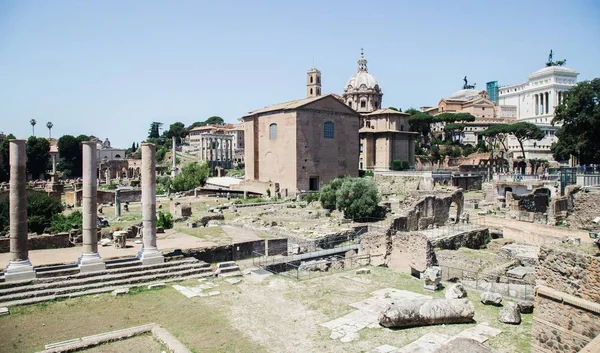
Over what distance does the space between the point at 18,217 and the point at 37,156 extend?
61.0 metres

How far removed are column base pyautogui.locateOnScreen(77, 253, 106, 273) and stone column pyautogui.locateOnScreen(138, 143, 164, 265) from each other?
1.23 metres

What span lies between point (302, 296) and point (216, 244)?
18.6ft

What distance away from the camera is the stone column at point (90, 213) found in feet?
41.4

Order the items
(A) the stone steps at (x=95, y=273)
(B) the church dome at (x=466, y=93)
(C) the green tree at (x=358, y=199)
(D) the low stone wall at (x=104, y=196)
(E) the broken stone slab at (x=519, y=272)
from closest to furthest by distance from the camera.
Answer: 1. (A) the stone steps at (x=95, y=273)
2. (E) the broken stone slab at (x=519, y=272)
3. (C) the green tree at (x=358, y=199)
4. (D) the low stone wall at (x=104, y=196)
5. (B) the church dome at (x=466, y=93)

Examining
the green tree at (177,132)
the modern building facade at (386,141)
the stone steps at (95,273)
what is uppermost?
the green tree at (177,132)

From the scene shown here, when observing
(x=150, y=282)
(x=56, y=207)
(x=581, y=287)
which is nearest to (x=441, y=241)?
(x=581, y=287)

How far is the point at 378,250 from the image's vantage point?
15203 millimetres

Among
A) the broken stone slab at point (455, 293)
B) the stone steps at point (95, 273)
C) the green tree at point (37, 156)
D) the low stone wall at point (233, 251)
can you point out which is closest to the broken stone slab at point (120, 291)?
the stone steps at point (95, 273)

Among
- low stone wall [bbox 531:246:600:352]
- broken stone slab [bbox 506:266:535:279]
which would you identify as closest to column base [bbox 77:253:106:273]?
low stone wall [bbox 531:246:600:352]

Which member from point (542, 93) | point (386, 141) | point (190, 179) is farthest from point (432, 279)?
point (542, 93)

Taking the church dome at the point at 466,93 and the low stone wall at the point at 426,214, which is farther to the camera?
the church dome at the point at 466,93

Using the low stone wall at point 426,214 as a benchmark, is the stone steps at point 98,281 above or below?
below

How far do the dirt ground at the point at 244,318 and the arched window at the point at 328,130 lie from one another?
32134 millimetres

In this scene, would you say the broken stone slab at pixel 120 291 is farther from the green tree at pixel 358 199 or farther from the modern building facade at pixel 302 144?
the modern building facade at pixel 302 144
